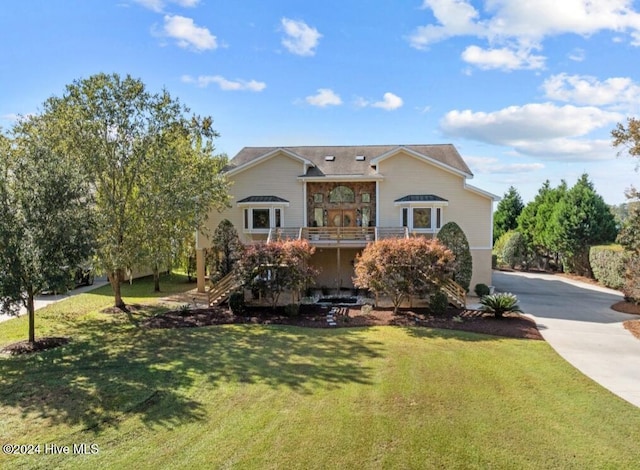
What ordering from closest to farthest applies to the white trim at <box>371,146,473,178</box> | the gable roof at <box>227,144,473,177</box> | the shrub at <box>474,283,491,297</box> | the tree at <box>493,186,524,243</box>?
the shrub at <box>474,283,491,297</box>
the white trim at <box>371,146,473,178</box>
the gable roof at <box>227,144,473,177</box>
the tree at <box>493,186,524,243</box>

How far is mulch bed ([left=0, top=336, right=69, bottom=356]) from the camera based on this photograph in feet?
40.5

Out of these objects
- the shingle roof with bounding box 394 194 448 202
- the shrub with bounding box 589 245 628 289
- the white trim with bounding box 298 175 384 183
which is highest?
the white trim with bounding box 298 175 384 183

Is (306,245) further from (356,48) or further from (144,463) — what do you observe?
(144,463)

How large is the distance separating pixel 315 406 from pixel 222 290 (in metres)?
12.7

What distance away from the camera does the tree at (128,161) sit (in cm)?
1625

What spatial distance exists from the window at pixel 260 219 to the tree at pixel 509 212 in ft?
97.3

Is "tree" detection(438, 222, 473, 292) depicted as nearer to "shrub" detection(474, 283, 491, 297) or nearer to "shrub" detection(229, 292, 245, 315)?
"shrub" detection(474, 283, 491, 297)

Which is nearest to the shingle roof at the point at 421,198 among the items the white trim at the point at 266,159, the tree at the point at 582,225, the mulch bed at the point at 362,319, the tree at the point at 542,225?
the white trim at the point at 266,159

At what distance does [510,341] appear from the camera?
13.3m

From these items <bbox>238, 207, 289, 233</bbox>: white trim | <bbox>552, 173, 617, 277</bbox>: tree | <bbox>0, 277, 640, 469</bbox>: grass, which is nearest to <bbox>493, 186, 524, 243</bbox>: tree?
<bbox>552, 173, 617, 277</bbox>: tree

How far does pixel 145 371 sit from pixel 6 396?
116 inches

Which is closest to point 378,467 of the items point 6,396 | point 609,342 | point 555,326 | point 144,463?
point 144,463

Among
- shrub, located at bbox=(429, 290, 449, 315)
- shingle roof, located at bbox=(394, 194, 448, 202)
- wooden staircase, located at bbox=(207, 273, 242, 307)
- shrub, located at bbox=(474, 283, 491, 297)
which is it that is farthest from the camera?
shingle roof, located at bbox=(394, 194, 448, 202)

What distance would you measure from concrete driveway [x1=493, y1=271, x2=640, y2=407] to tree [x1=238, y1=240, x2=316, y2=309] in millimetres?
9775
